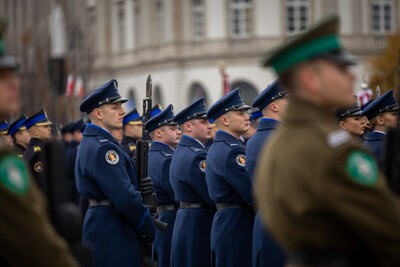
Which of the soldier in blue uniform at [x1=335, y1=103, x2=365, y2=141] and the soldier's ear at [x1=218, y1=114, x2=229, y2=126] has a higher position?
the soldier's ear at [x1=218, y1=114, x2=229, y2=126]

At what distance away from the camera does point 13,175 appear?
555 centimetres

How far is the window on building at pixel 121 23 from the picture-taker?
67.4 meters

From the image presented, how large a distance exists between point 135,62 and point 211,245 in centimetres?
5414

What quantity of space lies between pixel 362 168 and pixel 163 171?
7.45m

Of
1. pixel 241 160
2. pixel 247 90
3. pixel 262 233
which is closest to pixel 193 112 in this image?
pixel 241 160

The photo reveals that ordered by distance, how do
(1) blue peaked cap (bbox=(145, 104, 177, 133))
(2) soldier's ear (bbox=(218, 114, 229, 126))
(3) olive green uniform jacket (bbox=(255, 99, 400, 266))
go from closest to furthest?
1. (3) olive green uniform jacket (bbox=(255, 99, 400, 266))
2. (2) soldier's ear (bbox=(218, 114, 229, 126))
3. (1) blue peaked cap (bbox=(145, 104, 177, 133))

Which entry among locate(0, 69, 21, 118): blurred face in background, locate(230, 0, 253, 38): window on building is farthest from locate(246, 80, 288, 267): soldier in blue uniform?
locate(230, 0, 253, 38): window on building

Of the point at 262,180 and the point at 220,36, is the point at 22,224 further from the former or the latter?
the point at 220,36

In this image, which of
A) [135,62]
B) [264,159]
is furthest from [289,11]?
[264,159]

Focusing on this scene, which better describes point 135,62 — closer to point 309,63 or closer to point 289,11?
Answer: point 289,11

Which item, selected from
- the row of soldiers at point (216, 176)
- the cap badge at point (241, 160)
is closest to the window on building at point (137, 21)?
the row of soldiers at point (216, 176)

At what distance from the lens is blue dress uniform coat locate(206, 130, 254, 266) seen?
1062 centimetres

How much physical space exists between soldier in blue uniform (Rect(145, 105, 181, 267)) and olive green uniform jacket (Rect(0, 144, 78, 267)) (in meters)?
7.01

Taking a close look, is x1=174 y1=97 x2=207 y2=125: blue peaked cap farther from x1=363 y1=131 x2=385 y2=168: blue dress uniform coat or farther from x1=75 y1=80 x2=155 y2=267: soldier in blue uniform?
x1=75 y1=80 x2=155 y2=267: soldier in blue uniform
